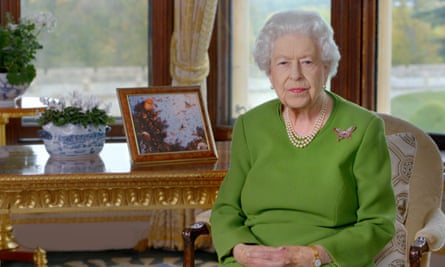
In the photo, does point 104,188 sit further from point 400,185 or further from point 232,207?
point 400,185

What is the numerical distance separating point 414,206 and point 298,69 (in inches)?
34.6

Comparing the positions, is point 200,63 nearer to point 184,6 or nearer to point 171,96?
point 184,6

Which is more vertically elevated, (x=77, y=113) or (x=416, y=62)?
(x=416, y=62)

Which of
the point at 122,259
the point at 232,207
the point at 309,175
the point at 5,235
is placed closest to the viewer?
the point at 309,175

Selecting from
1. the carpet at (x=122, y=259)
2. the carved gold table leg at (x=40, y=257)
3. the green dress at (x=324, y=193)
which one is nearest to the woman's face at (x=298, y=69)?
Answer: the green dress at (x=324, y=193)

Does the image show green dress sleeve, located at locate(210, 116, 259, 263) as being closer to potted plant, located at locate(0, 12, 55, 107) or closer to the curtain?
potted plant, located at locate(0, 12, 55, 107)

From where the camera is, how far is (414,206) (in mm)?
3482

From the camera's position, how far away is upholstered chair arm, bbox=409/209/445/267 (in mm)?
2928

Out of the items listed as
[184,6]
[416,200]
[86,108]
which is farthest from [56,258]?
[416,200]

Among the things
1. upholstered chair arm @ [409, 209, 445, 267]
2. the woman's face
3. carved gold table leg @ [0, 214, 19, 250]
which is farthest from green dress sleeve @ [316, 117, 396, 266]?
carved gold table leg @ [0, 214, 19, 250]

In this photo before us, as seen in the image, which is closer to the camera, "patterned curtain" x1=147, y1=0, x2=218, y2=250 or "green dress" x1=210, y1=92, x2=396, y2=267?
"green dress" x1=210, y1=92, x2=396, y2=267

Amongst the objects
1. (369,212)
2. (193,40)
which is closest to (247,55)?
(193,40)

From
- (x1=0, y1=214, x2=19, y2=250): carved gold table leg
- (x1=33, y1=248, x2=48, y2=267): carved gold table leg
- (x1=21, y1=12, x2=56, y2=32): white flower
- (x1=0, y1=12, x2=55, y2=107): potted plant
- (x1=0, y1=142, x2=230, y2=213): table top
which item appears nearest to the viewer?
(x1=0, y1=142, x2=230, y2=213): table top

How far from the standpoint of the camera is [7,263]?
5.53 m
